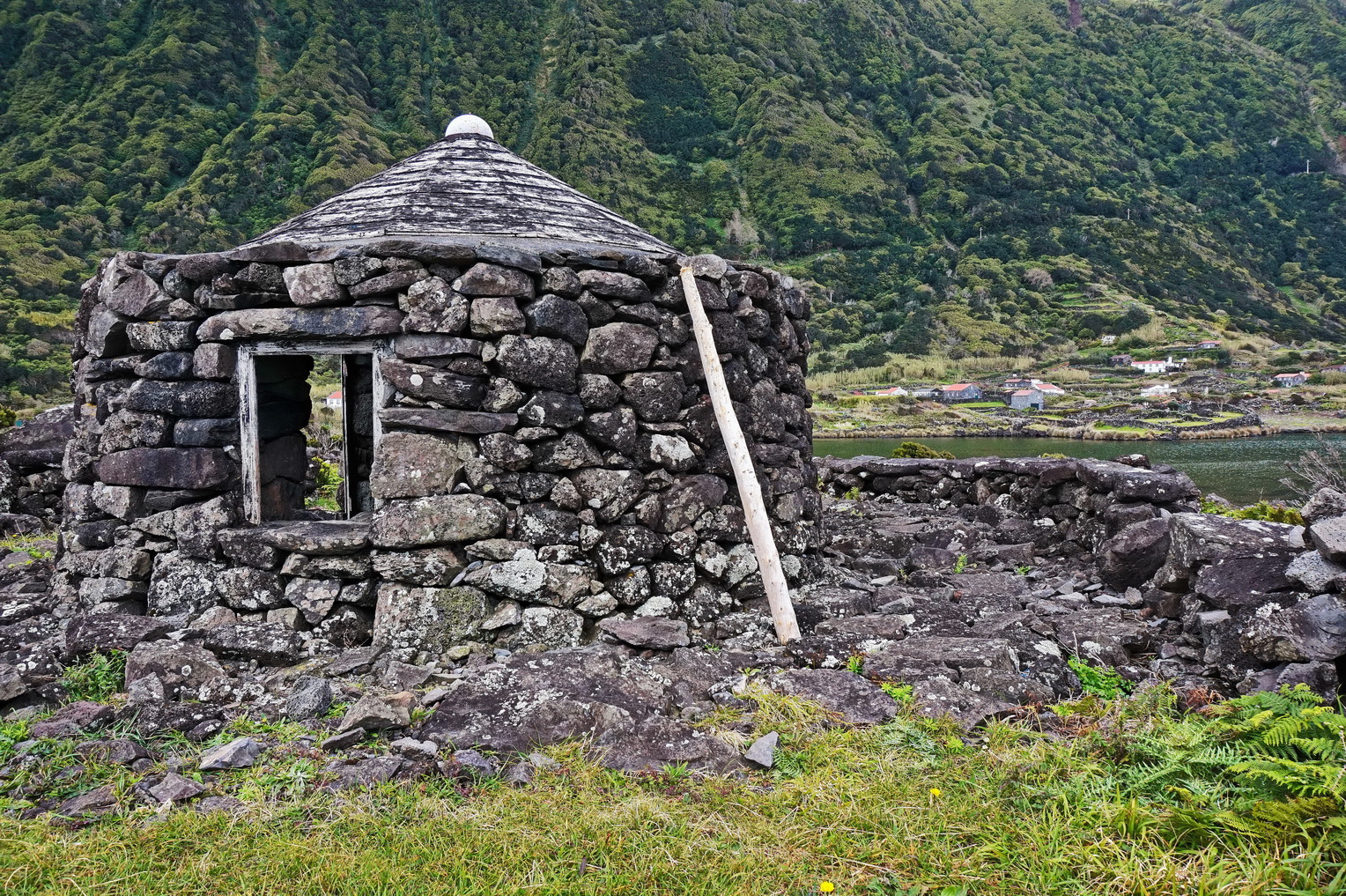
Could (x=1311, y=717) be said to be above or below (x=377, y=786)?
above

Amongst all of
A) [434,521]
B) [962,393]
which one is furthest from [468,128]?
[962,393]

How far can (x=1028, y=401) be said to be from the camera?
146 ft

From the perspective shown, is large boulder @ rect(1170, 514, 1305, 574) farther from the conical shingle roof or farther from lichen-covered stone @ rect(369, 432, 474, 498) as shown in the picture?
lichen-covered stone @ rect(369, 432, 474, 498)

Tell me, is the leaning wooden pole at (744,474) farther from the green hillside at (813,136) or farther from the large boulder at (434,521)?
the green hillside at (813,136)

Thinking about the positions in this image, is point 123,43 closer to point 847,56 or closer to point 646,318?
point 646,318

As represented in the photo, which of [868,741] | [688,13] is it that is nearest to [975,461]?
[868,741]

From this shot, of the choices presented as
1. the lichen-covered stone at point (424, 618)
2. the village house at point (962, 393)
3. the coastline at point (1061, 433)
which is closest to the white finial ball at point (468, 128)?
the lichen-covered stone at point (424, 618)

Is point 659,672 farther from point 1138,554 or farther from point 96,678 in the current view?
point 1138,554

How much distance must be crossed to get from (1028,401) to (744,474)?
43515 mm

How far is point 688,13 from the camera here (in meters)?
113

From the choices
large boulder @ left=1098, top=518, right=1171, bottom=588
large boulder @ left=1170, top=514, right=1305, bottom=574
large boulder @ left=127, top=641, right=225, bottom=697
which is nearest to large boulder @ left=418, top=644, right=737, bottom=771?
large boulder @ left=127, top=641, right=225, bottom=697

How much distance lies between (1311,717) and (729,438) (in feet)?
12.5

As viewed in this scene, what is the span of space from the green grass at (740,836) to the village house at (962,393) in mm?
47413

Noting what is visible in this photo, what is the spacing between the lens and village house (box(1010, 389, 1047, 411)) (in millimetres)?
43531
